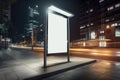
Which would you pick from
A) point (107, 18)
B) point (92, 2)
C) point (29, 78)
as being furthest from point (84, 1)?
point (29, 78)

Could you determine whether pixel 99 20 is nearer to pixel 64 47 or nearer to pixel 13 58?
pixel 13 58

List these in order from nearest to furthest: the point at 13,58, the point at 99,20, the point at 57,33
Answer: the point at 57,33 < the point at 13,58 < the point at 99,20

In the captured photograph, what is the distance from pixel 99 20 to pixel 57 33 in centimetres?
8533

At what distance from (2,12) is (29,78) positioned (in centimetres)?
1016

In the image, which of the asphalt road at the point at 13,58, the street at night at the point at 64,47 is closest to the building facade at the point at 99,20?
the street at night at the point at 64,47

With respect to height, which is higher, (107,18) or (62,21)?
(107,18)

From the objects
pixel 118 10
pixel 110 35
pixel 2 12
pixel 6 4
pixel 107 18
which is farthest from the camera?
pixel 107 18

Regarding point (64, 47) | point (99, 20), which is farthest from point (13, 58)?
point (99, 20)

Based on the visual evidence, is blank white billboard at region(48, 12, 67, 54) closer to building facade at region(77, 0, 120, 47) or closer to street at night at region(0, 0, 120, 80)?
street at night at region(0, 0, 120, 80)

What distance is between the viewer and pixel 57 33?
9.44 m

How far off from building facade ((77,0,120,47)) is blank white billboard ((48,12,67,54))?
37800 millimetres

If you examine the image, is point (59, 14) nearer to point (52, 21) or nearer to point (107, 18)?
point (52, 21)

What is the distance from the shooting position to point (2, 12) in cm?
1462

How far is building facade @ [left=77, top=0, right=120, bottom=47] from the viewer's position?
57.8m
